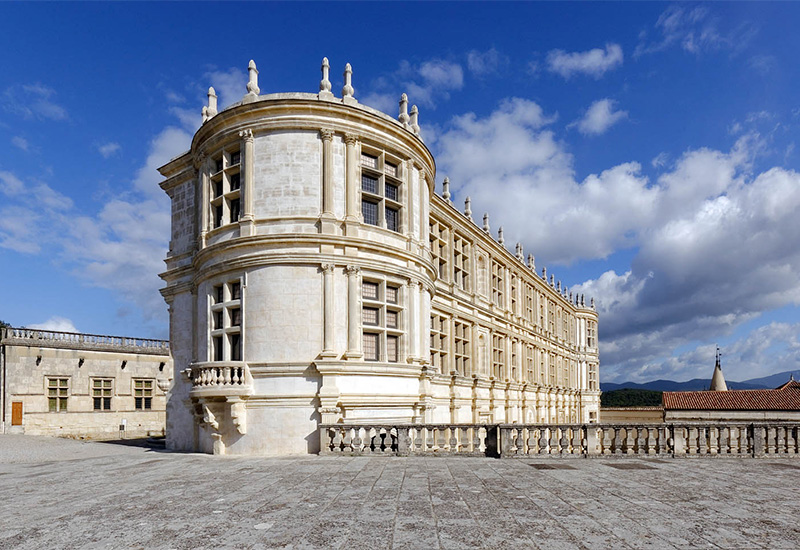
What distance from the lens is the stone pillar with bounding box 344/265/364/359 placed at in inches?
677

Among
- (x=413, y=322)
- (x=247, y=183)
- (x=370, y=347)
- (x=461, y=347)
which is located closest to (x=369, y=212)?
(x=413, y=322)

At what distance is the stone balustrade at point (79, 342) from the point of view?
33.1m

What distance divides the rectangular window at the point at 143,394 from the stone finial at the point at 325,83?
27052 mm

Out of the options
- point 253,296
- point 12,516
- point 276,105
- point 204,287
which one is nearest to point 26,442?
point 204,287

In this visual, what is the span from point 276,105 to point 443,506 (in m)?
13.3

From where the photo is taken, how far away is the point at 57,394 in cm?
3388

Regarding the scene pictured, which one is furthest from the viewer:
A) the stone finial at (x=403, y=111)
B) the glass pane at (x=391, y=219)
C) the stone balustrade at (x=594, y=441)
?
the stone finial at (x=403, y=111)

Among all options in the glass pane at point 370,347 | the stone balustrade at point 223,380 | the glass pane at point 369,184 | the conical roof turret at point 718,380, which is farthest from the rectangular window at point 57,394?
the conical roof turret at point 718,380

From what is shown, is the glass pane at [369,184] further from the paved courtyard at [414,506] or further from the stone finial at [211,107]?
the paved courtyard at [414,506]

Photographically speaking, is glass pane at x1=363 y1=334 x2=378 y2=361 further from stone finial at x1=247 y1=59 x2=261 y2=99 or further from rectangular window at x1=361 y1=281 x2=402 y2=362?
stone finial at x1=247 y1=59 x2=261 y2=99

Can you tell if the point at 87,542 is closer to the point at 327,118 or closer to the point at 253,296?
the point at 253,296

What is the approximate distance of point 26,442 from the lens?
85.6 feet

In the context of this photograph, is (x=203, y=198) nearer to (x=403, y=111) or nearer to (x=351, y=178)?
(x=351, y=178)

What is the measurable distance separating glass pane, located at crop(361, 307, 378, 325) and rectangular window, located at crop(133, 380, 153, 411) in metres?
25.5
